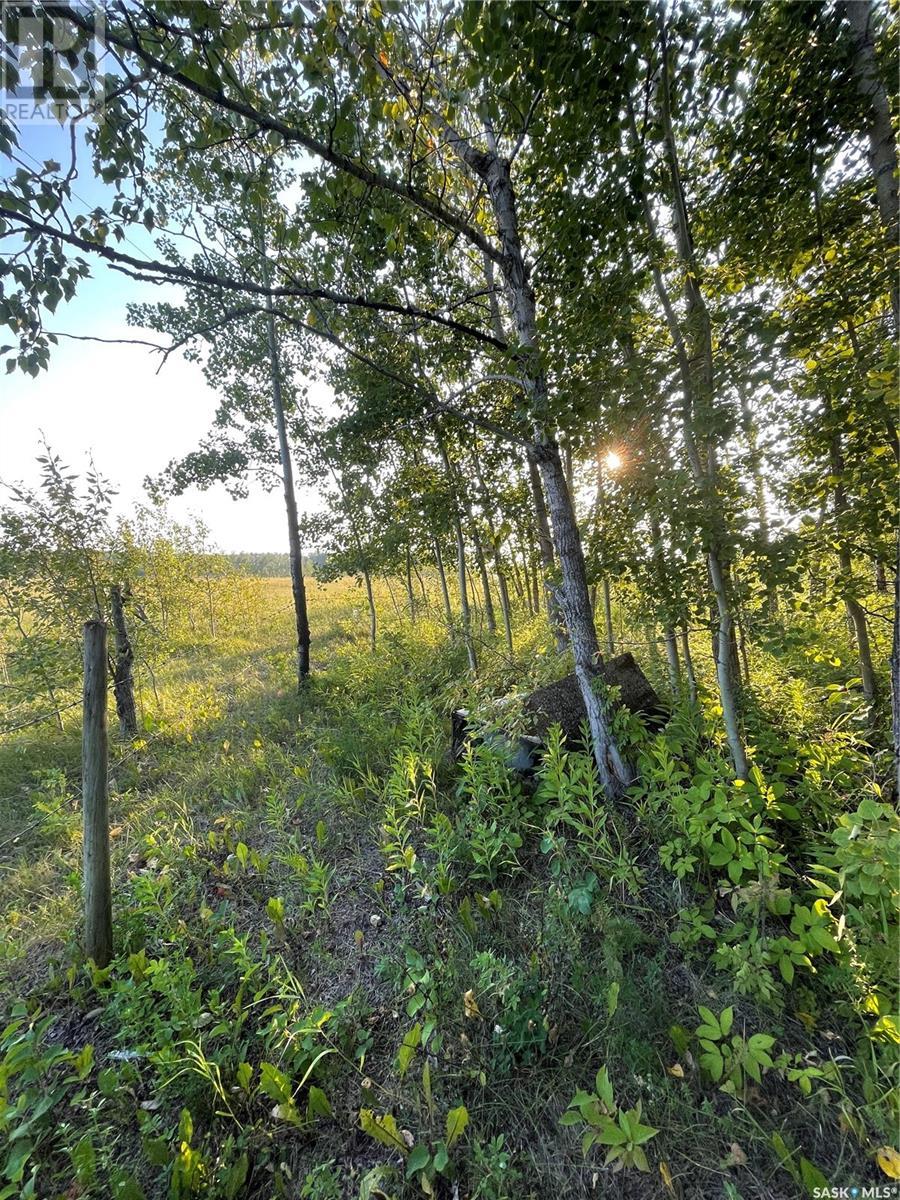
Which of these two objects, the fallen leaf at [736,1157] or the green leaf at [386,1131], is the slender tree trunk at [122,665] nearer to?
the green leaf at [386,1131]

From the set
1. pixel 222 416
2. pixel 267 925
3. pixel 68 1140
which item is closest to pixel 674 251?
pixel 267 925

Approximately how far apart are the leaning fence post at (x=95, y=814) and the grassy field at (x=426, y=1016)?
0.59 ft

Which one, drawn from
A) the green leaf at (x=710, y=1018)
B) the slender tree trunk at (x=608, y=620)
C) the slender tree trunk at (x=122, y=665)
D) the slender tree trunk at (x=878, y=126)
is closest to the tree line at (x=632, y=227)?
the slender tree trunk at (x=878, y=126)

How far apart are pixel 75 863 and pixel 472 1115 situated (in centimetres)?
375

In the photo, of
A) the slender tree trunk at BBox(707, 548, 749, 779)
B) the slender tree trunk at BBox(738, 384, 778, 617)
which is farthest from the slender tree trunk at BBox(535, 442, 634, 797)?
the slender tree trunk at BBox(738, 384, 778, 617)

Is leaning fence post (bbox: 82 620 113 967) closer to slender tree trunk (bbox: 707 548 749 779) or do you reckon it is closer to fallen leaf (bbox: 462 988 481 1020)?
fallen leaf (bbox: 462 988 481 1020)

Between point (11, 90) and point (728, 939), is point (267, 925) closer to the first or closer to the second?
point (728, 939)

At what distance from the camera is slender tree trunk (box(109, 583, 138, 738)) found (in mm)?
5660

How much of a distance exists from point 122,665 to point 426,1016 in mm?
5980

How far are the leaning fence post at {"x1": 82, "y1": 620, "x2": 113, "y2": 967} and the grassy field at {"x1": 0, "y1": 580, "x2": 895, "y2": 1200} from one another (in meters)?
0.18

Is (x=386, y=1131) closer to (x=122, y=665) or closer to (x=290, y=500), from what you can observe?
(x=122, y=665)

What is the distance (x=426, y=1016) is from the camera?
6.27 feet

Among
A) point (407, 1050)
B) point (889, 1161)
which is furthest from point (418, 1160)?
point (889, 1161)

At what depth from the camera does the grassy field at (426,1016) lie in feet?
4.89
